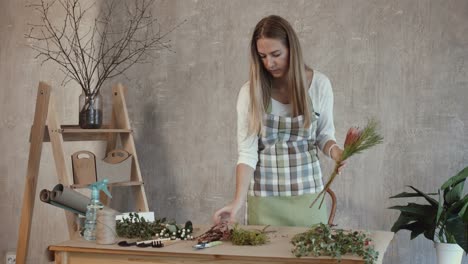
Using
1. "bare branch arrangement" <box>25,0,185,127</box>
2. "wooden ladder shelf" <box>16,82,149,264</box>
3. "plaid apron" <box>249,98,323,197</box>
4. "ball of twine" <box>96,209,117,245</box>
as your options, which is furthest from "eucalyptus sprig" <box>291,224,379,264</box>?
"bare branch arrangement" <box>25,0,185,127</box>

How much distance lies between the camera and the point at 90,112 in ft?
13.0

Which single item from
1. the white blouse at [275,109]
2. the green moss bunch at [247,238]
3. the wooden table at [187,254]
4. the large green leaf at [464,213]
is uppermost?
the white blouse at [275,109]

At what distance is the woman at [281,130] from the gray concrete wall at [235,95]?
100cm

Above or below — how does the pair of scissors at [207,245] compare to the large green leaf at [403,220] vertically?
below

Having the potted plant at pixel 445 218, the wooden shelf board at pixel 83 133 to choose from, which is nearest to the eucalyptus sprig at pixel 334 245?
the potted plant at pixel 445 218

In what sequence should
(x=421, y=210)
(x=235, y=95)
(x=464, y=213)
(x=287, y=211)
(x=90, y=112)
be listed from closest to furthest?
(x=287, y=211) → (x=464, y=213) → (x=421, y=210) → (x=90, y=112) → (x=235, y=95)

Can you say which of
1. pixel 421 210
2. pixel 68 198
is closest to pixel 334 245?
pixel 68 198

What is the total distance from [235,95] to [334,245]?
7.31ft

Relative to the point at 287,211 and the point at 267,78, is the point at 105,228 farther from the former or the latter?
the point at 267,78

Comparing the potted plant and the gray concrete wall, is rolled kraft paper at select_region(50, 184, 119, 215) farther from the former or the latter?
the gray concrete wall

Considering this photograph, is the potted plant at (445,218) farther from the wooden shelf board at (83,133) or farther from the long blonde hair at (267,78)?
the wooden shelf board at (83,133)

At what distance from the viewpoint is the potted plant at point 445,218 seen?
3.10m

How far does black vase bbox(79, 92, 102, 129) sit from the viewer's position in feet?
12.9

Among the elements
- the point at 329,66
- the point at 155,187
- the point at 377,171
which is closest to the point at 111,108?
the point at 155,187
